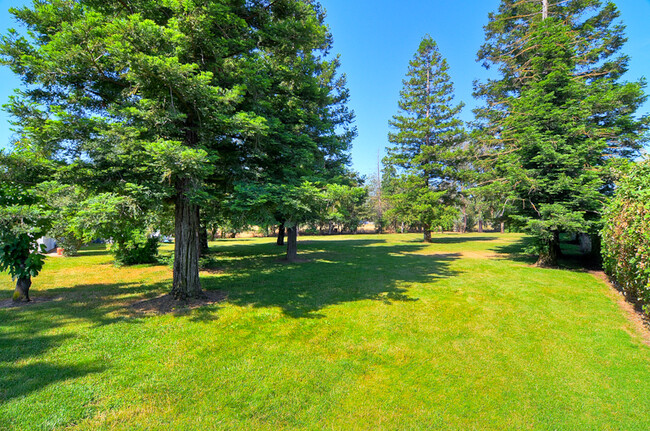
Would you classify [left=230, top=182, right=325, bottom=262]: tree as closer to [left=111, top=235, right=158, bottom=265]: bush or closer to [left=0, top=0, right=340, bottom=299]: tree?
[left=0, top=0, right=340, bottom=299]: tree

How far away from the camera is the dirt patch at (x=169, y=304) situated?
6059mm

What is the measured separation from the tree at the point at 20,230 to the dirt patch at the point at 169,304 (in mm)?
2249

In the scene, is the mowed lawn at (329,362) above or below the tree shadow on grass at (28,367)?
below

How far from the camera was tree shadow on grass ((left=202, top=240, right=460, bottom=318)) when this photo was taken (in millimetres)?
6947

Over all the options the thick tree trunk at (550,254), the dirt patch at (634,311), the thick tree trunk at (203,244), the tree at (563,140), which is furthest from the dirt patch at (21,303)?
the thick tree trunk at (550,254)

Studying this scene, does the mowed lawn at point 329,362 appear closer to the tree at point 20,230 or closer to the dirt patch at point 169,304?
the dirt patch at point 169,304

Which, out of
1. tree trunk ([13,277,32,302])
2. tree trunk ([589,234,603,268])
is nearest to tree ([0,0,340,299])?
tree trunk ([13,277,32,302])

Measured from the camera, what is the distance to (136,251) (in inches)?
469

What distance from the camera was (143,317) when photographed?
566 cm

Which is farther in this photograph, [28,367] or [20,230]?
[20,230]

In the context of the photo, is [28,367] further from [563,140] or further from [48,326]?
[563,140]

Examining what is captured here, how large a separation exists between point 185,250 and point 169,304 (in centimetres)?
140

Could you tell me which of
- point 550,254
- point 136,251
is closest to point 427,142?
point 550,254

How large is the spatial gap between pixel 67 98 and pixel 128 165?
2.13m
